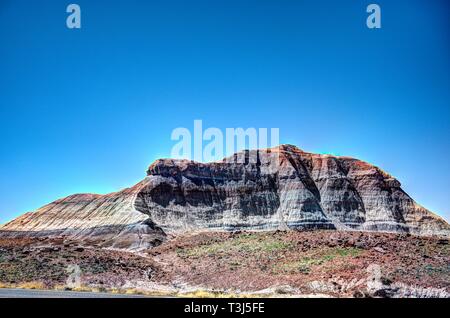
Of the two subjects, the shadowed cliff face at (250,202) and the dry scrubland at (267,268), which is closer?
the dry scrubland at (267,268)

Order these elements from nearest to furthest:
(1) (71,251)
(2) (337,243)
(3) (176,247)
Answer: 1. (2) (337,243)
2. (1) (71,251)
3. (3) (176,247)

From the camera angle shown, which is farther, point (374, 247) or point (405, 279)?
point (374, 247)

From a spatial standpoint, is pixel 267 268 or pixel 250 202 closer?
pixel 267 268

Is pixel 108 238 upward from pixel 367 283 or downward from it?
downward

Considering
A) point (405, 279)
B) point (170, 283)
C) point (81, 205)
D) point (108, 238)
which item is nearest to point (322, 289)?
point (405, 279)

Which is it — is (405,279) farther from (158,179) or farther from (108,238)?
(158,179)

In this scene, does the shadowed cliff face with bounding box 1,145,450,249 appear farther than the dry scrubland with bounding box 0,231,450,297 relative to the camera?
Yes

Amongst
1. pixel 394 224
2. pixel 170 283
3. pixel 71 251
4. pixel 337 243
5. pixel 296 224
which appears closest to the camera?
pixel 170 283

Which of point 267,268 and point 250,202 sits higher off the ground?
point 267,268
